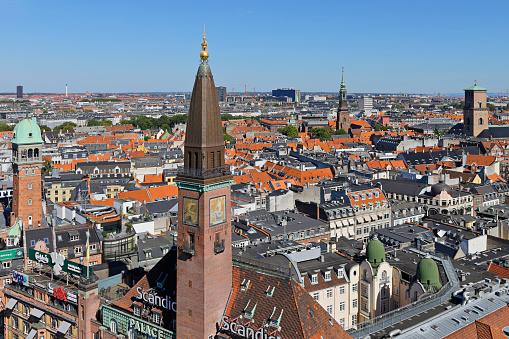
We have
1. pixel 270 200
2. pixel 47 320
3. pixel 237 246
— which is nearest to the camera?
pixel 47 320

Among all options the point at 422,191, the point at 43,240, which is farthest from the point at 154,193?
the point at 422,191

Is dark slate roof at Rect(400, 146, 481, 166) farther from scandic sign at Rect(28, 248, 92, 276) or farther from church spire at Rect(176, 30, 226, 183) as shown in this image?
church spire at Rect(176, 30, 226, 183)

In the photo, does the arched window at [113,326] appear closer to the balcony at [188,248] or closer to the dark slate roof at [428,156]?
the balcony at [188,248]

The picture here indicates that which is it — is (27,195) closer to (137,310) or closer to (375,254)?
(137,310)

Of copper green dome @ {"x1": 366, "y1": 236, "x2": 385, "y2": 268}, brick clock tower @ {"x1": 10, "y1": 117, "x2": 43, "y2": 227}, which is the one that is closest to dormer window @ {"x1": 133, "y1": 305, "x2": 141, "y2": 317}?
copper green dome @ {"x1": 366, "y1": 236, "x2": 385, "y2": 268}

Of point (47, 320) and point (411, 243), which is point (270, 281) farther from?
point (411, 243)

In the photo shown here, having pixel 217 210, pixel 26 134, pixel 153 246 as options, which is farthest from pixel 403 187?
pixel 217 210
